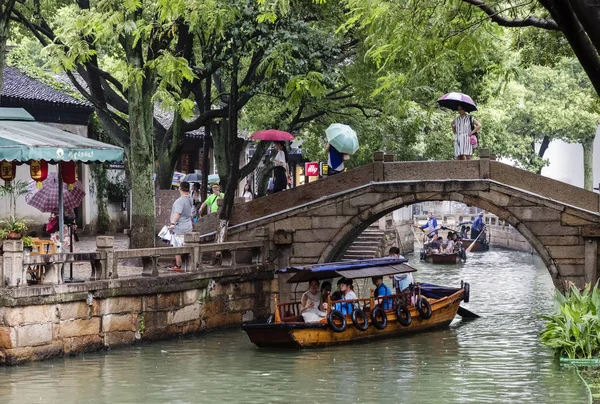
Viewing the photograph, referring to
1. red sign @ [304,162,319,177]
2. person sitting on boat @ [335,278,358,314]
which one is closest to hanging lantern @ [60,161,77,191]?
person sitting on boat @ [335,278,358,314]

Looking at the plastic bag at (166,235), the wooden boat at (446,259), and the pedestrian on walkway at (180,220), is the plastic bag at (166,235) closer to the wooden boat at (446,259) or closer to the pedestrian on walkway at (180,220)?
the pedestrian on walkway at (180,220)

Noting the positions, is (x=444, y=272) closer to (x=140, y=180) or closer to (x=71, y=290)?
(x=140, y=180)

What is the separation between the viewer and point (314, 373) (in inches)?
653

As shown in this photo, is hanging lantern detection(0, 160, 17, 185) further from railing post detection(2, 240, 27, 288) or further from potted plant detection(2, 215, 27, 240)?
railing post detection(2, 240, 27, 288)

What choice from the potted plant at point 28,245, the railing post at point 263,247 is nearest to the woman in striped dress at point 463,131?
Result: the railing post at point 263,247

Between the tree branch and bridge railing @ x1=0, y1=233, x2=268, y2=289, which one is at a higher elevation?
the tree branch

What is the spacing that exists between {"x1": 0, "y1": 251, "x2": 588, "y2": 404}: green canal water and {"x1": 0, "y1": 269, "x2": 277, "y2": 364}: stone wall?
9.5 inches

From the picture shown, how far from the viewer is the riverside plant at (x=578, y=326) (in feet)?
49.9

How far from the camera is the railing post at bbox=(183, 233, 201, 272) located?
19656 millimetres

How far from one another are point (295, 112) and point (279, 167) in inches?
253

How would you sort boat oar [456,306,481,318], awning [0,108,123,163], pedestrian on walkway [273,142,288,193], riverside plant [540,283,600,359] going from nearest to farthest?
riverside plant [540,283,600,359] → awning [0,108,123,163] → pedestrian on walkway [273,142,288,193] → boat oar [456,306,481,318]

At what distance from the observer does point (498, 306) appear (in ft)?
84.4

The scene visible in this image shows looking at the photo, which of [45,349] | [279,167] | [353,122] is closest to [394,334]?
[279,167]

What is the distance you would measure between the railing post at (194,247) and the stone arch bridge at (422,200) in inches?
103
